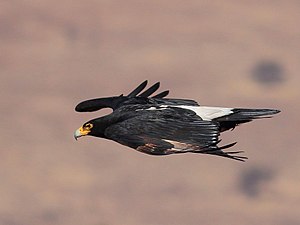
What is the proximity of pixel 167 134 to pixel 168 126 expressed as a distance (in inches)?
12.5

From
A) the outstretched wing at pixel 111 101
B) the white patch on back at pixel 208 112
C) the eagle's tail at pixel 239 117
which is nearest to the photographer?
the white patch on back at pixel 208 112

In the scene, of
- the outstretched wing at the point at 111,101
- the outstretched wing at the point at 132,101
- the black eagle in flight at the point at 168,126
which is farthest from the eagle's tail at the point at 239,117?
the outstretched wing at the point at 111,101

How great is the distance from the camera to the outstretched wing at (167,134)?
12992mm

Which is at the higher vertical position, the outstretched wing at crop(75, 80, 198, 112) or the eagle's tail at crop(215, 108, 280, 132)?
the outstretched wing at crop(75, 80, 198, 112)

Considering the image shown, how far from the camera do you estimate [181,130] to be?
13.6m

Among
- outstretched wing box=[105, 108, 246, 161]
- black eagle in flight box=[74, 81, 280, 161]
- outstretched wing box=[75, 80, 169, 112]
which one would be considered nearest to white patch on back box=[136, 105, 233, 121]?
black eagle in flight box=[74, 81, 280, 161]

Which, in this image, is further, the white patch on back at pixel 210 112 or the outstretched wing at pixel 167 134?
the white patch on back at pixel 210 112

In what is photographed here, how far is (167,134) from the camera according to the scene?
530 inches

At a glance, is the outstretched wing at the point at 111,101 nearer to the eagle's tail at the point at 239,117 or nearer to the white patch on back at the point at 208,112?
the white patch on back at the point at 208,112

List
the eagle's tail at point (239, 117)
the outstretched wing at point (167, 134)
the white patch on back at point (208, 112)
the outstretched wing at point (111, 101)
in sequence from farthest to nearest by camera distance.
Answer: the outstretched wing at point (111, 101) < the eagle's tail at point (239, 117) < the white patch on back at point (208, 112) < the outstretched wing at point (167, 134)

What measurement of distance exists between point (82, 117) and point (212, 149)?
22789mm

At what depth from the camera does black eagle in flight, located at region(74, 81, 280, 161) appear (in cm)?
1308

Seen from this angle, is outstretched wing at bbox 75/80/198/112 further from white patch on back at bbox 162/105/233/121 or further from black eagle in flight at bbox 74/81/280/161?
white patch on back at bbox 162/105/233/121
